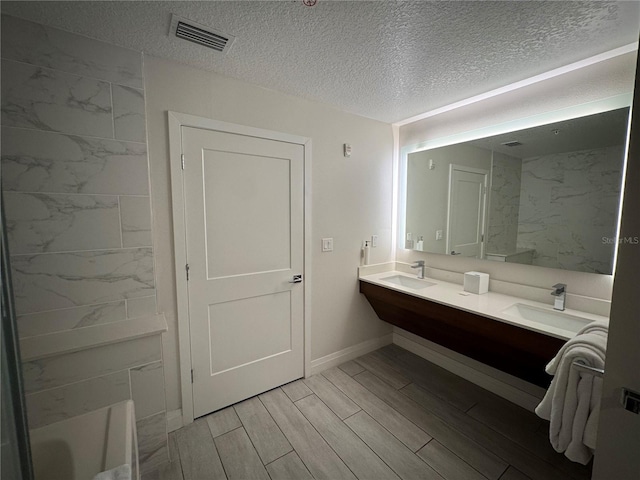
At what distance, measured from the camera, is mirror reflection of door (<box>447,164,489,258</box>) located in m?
2.25

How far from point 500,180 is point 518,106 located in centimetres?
54

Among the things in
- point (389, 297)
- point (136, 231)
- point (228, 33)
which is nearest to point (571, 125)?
point (389, 297)

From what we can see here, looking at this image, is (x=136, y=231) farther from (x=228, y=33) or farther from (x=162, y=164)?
(x=228, y=33)

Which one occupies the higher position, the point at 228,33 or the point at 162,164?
the point at 228,33

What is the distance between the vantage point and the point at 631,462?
699 mm

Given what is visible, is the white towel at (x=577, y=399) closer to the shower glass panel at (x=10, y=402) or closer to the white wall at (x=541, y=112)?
the white wall at (x=541, y=112)

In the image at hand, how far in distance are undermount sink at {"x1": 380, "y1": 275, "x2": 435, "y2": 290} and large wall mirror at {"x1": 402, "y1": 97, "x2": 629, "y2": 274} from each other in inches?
12.8

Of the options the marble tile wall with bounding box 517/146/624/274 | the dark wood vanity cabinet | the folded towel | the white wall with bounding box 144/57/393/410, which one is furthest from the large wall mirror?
the folded towel

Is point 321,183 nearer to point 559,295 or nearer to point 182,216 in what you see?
point 182,216

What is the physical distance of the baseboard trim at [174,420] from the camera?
177 cm

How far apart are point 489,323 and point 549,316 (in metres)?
0.47

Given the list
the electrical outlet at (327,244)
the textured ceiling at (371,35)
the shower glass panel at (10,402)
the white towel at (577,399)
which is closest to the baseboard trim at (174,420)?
the shower glass panel at (10,402)

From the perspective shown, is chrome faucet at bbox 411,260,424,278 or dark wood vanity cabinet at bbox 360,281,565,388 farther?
chrome faucet at bbox 411,260,424,278

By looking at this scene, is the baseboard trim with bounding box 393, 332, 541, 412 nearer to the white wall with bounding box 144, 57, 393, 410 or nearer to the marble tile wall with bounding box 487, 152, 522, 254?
the white wall with bounding box 144, 57, 393, 410
